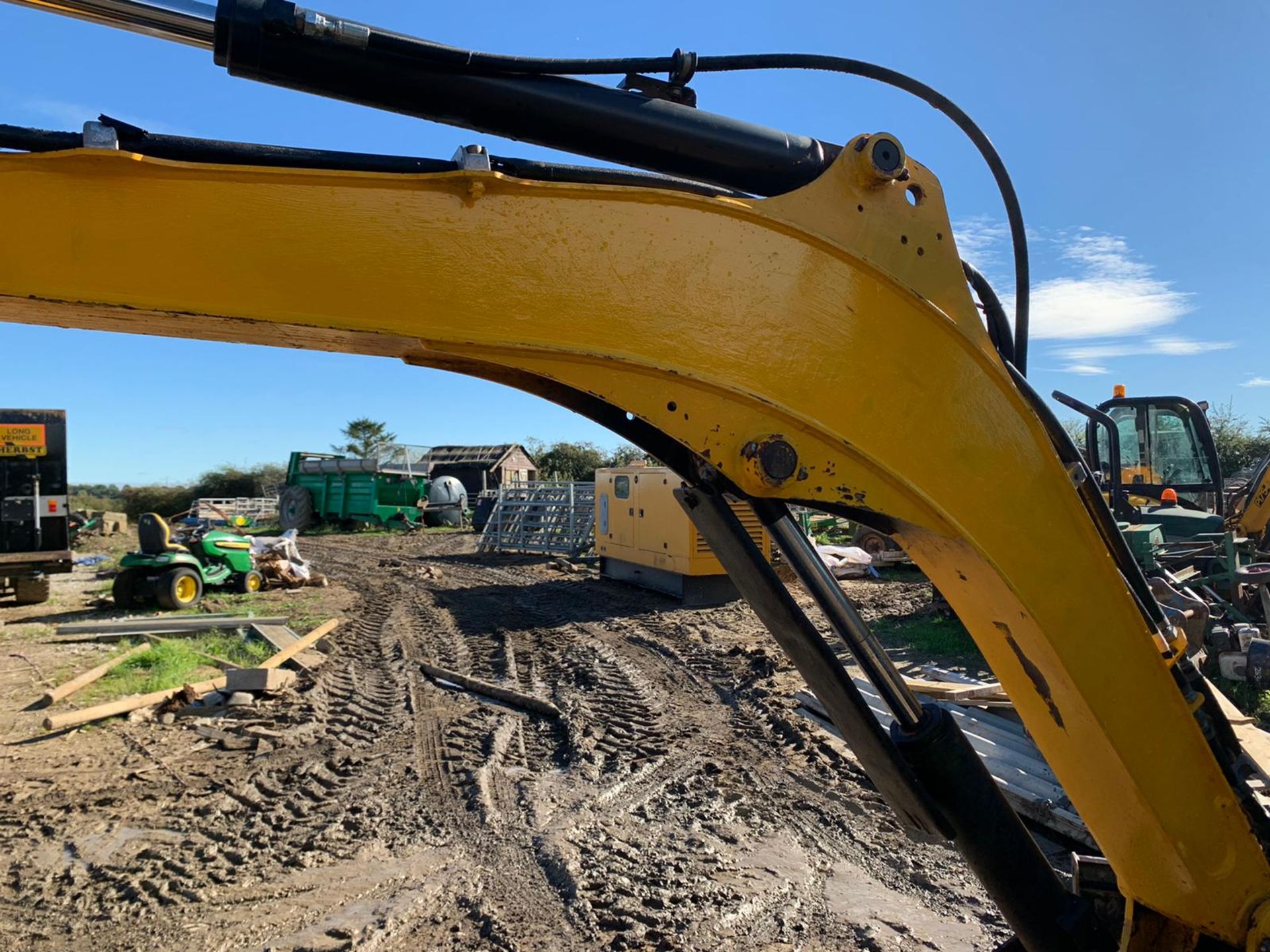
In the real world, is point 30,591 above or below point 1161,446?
below

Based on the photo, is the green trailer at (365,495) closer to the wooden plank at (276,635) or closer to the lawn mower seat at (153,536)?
the lawn mower seat at (153,536)

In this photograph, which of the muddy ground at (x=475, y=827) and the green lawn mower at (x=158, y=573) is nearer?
the muddy ground at (x=475, y=827)

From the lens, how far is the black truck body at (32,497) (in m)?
12.4

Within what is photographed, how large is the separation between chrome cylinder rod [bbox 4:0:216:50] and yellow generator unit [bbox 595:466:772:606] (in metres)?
→ 9.19

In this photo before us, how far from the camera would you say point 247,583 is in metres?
14.0

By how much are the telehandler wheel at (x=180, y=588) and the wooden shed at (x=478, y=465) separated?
2276cm

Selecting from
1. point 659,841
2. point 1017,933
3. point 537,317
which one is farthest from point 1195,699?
point 659,841

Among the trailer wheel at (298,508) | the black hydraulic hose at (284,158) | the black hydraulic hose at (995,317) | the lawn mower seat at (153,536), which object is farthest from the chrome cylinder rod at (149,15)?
the trailer wheel at (298,508)

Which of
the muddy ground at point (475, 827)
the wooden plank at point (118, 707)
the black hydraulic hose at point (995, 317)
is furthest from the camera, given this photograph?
the wooden plank at point (118, 707)

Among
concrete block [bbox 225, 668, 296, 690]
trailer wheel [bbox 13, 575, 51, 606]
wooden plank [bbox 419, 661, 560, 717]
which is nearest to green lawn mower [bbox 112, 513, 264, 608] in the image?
trailer wheel [bbox 13, 575, 51, 606]

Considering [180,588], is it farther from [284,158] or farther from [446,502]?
[446,502]

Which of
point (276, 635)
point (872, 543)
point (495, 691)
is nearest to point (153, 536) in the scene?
point (276, 635)

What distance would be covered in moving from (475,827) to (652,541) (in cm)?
847

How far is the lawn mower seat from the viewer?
1212 cm
